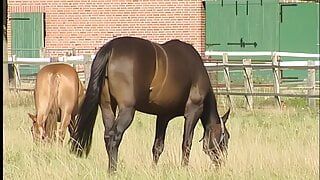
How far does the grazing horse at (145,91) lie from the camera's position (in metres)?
8.25

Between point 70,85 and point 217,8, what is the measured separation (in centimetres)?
1375

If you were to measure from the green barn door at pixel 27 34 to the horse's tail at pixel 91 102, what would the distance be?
15787mm

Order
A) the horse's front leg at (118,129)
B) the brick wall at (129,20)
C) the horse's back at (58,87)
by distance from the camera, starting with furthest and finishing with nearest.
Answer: the brick wall at (129,20) < the horse's back at (58,87) < the horse's front leg at (118,129)

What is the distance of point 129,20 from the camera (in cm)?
2397

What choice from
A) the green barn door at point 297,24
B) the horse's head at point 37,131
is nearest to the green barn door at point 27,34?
the green barn door at point 297,24

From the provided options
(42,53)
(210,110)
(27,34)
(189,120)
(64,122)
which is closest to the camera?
(189,120)

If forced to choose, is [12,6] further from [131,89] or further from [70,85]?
[131,89]

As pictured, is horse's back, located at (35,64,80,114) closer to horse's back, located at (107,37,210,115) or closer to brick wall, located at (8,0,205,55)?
horse's back, located at (107,37,210,115)

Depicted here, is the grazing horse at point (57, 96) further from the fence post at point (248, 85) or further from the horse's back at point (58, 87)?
the fence post at point (248, 85)

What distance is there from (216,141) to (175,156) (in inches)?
17.6

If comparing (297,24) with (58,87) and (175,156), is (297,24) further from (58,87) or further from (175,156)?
(175,156)

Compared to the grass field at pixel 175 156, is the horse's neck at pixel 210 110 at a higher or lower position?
higher

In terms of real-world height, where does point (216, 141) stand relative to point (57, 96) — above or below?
below

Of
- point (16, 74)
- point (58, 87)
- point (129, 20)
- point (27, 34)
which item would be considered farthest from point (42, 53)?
point (58, 87)
